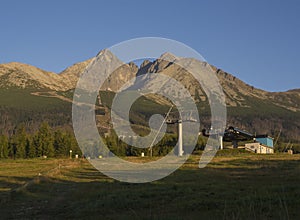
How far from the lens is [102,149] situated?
145750 millimetres

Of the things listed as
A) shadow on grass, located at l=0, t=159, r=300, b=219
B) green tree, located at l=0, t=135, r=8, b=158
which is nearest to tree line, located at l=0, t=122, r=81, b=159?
green tree, located at l=0, t=135, r=8, b=158

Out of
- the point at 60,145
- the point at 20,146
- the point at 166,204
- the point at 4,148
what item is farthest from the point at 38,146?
the point at 166,204

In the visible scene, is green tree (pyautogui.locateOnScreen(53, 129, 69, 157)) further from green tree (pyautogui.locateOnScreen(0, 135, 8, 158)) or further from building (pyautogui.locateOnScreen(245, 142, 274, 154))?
building (pyautogui.locateOnScreen(245, 142, 274, 154))

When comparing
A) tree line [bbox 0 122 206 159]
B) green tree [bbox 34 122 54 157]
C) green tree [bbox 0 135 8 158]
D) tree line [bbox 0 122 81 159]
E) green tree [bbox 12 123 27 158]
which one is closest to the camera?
green tree [bbox 34 122 54 157]

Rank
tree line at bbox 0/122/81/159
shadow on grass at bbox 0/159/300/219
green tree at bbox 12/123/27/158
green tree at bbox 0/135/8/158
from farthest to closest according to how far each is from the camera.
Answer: green tree at bbox 12/123/27/158 → green tree at bbox 0/135/8/158 → tree line at bbox 0/122/81/159 → shadow on grass at bbox 0/159/300/219

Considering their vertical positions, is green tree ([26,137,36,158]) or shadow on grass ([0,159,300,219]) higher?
green tree ([26,137,36,158])

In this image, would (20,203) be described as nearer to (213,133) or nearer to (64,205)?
(64,205)

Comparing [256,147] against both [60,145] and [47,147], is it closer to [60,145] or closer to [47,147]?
[60,145]

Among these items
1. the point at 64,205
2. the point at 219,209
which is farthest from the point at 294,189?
the point at 64,205

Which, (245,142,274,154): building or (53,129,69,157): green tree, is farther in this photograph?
(53,129,69,157): green tree

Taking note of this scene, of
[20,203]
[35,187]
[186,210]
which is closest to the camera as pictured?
[186,210]

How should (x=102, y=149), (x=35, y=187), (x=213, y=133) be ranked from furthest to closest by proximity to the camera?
(x=102, y=149), (x=213, y=133), (x=35, y=187)

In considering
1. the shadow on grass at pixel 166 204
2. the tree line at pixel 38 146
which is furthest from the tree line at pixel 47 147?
the shadow on grass at pixel 166 204

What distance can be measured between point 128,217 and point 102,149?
12927 centimetres
